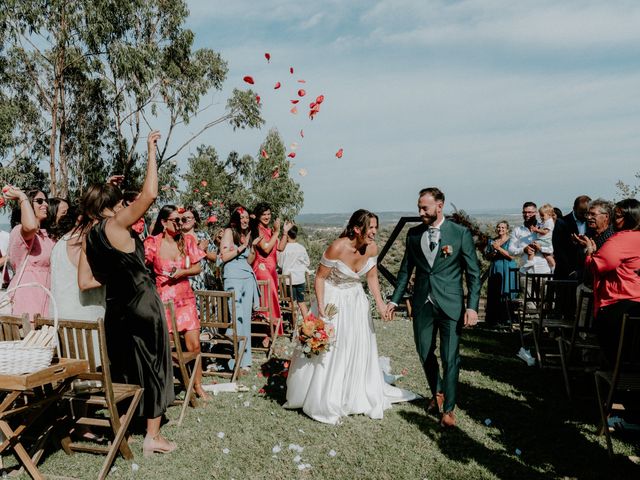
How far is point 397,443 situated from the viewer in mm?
4312

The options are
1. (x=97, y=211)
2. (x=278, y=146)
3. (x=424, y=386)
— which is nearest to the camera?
(x=97, y=211)

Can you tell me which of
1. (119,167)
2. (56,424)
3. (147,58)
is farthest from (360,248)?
(119,167)

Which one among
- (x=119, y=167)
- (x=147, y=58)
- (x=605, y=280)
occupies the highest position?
(x=147, y=58)

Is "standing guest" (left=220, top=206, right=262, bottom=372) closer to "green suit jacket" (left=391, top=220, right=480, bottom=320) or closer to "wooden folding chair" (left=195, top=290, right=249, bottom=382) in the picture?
"wooden folding chair" (left=195, top=290, right=249, bottom=382)

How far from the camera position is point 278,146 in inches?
1572

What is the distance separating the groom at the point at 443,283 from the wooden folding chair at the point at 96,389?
241 centimetres

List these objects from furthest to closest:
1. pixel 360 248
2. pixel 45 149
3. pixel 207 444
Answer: pixel 45 149, pixel 360 248, pixel 207 444

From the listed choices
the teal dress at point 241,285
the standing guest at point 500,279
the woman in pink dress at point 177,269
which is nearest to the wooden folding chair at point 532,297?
the standing guest at point 500,279

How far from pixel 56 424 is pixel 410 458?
109 inches

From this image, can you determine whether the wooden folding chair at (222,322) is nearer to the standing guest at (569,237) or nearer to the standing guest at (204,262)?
the standing guest at (204,262)

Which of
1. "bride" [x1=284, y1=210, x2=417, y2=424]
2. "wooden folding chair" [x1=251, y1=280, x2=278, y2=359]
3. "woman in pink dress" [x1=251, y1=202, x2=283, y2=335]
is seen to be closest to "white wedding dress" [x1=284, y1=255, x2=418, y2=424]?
"bride" [x1=284, y1=210, x2=417, y2=424]

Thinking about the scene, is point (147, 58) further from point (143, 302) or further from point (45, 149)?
point (143, 302)

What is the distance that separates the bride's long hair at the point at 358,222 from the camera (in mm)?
4992

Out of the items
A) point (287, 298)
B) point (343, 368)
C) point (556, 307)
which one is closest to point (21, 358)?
point (343, 368)
